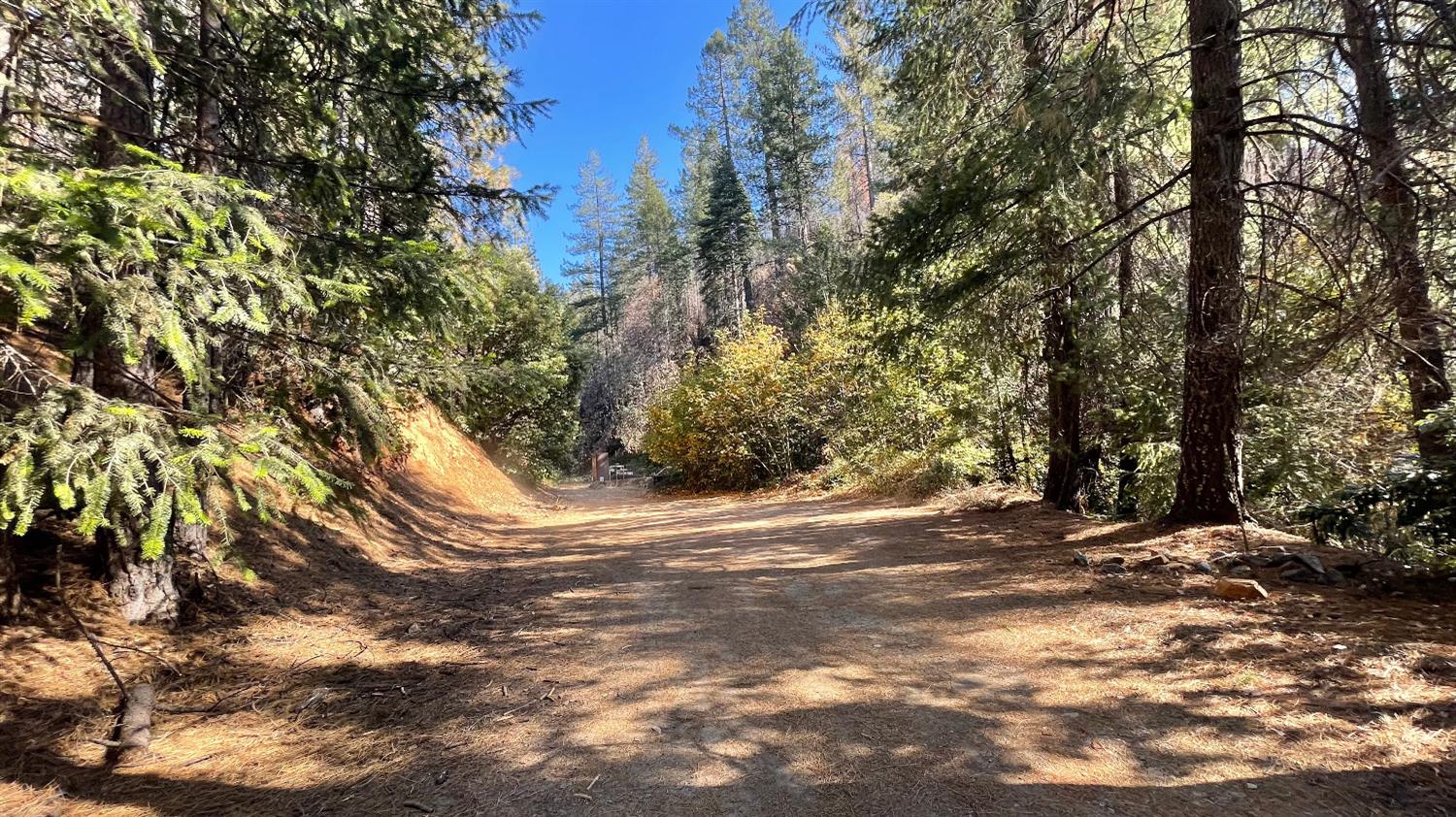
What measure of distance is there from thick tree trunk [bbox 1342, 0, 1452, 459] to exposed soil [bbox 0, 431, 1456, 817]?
1.84 m

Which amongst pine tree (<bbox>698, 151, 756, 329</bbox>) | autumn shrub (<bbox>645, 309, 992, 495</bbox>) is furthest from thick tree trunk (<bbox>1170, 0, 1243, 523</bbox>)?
pine tree (<bbox>698, 151, 756, 329</bbox>)

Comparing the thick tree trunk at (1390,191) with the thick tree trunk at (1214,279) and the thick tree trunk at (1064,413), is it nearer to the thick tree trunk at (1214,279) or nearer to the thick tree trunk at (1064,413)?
the thick tree trunk at (1214,279)

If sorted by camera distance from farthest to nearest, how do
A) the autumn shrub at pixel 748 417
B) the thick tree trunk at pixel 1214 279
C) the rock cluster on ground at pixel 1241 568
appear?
the autumn shrub at pixel 748 417
the thick tree trunk at pixel 1214 279
the rock cluster on ground at pixel 1241 568

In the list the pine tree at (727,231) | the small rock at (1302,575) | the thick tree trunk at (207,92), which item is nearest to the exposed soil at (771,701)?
the small rock at (1302,575)

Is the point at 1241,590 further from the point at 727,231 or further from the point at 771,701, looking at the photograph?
the point at 727,231

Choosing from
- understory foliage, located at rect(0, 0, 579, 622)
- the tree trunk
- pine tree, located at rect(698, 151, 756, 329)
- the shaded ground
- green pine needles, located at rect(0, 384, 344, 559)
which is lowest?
the shaded ground

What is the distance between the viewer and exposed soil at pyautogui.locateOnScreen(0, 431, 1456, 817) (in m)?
2.62

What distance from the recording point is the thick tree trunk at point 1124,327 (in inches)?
282

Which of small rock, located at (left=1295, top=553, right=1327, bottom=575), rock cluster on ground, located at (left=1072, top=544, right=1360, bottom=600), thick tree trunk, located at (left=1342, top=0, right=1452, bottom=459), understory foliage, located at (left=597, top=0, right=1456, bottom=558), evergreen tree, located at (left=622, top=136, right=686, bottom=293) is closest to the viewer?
thick tree trunk, located at (left=1342, top=0, right=1452, bottom=459)

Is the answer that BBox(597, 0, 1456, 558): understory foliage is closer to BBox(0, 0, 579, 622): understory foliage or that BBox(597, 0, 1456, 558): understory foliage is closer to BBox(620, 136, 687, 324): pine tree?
BBox(0, 0, 579, 622): understory foliage

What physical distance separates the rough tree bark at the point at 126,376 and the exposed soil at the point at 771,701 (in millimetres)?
193

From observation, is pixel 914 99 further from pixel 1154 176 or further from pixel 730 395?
pixel 730 395

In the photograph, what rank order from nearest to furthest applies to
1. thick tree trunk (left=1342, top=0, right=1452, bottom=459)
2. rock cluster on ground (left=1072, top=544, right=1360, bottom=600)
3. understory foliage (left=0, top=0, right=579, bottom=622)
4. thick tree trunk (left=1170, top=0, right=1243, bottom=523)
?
understory foliage (left=0, top=0, right=579, bottom=622)
thick tree trunk (left=1342, top=0, right=1452, bottom=459)
rock cluster on ground (left=1072, top=544, right=1360, bottom=600)
thick tree trunk (left=1170, top=0, right=1243, bottom=523)

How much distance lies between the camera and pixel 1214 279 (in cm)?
568
